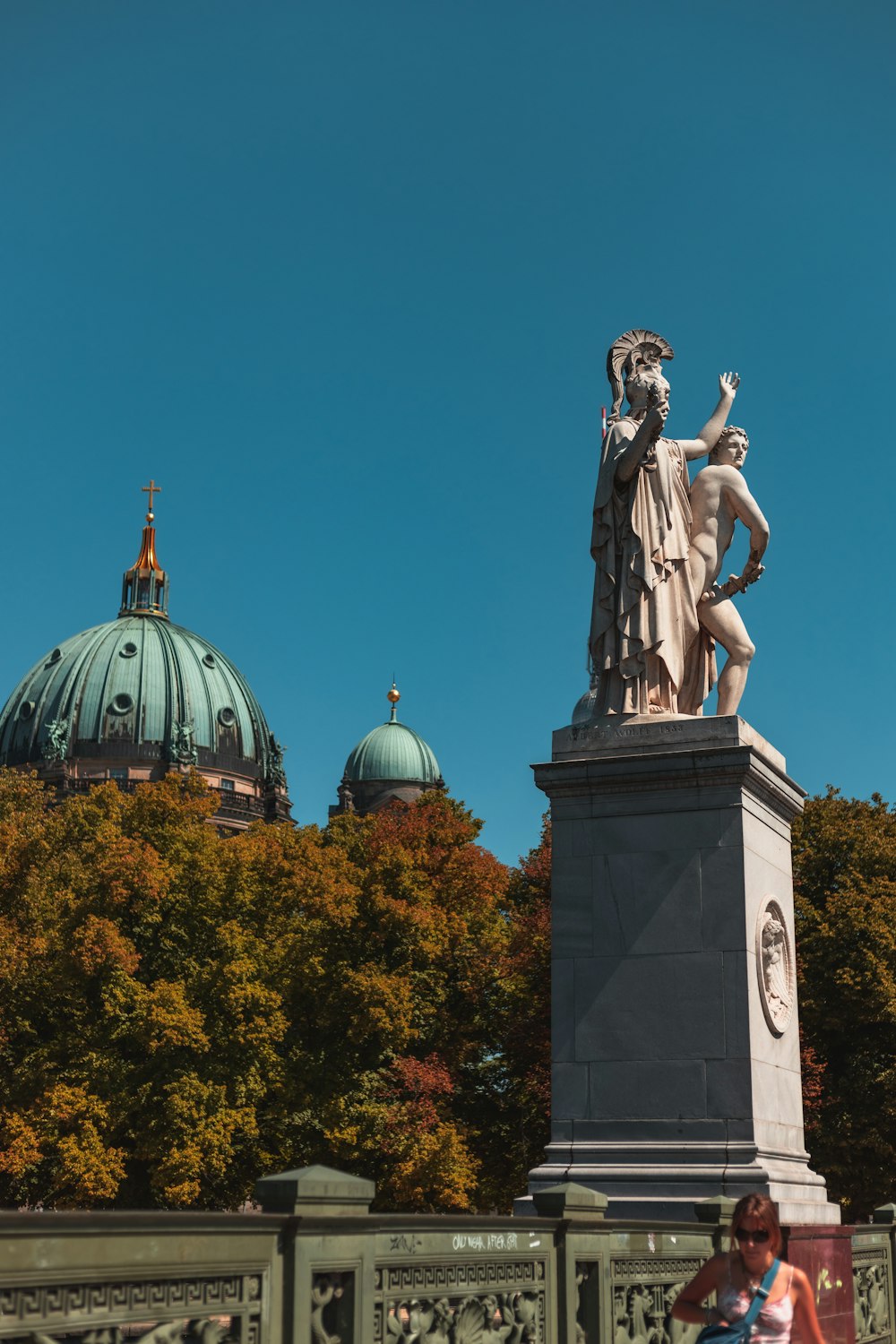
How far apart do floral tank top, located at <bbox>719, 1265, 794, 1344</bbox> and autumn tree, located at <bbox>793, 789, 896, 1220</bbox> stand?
3193 cm

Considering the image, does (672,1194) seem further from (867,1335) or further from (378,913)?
(378,913)

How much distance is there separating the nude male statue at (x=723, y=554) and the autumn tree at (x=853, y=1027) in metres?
25.2

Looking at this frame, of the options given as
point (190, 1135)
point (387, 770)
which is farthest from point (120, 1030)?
point (387, 770)

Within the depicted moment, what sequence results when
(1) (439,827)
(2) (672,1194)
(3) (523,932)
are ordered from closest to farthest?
(2) (672,1194) < (3) (523,932) < (1) (439,827)

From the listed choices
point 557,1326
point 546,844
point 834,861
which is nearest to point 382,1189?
point 546,844

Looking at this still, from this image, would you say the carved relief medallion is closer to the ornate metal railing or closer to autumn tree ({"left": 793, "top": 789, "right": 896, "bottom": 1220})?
the ornate metal railing

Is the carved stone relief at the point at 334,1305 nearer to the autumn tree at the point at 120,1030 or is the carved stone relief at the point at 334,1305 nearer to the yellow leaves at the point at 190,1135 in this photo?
the autumn tree at the point at 120,1030

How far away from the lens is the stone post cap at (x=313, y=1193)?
7.08 metres

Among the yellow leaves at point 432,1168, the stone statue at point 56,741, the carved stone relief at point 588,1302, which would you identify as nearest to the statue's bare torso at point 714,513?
the carved stone relief at point 588,1302

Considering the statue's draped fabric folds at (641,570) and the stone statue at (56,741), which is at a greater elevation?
the stone statue at (56,741)

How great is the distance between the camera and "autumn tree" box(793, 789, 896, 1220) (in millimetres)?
38844

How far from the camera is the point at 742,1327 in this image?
7066mm

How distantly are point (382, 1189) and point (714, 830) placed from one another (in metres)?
28.7

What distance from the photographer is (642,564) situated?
1491 cm
